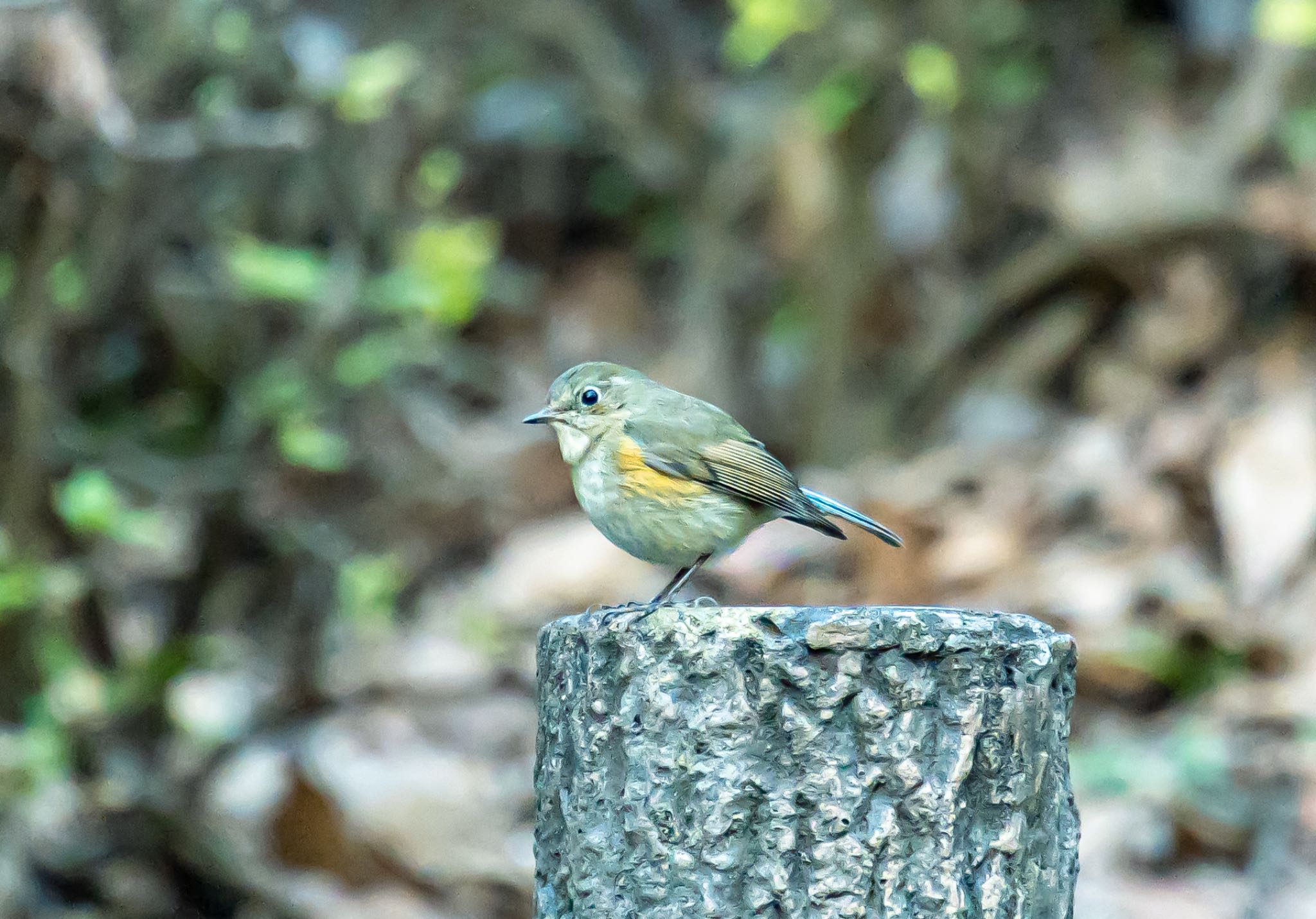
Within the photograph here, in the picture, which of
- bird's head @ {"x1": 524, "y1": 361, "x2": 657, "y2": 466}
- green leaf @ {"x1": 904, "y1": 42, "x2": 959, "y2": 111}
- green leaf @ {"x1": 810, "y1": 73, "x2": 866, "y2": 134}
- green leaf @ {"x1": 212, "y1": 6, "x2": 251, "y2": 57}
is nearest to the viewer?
bird's head @ {"x1": 524, "y1": 361, "x2": 657, "y2": 466}

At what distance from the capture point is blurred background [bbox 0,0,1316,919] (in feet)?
13.8

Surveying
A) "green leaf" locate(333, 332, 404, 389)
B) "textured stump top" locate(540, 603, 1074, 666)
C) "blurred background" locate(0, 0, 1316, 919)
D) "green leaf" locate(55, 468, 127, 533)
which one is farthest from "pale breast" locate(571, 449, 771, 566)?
"green leaf" locate(333, 332, 404, 389)

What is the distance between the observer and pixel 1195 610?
16.0ft

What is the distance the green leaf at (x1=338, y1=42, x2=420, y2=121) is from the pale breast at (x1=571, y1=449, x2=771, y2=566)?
225 cm

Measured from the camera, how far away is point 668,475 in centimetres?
256

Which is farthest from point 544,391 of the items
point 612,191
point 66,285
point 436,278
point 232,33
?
point 66,285

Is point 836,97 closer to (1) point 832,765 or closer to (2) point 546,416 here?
(2) point 546,416

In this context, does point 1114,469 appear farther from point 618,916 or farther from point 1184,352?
point 618,916

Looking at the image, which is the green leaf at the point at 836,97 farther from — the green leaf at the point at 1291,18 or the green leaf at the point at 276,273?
the green leaf at the point at 276,273

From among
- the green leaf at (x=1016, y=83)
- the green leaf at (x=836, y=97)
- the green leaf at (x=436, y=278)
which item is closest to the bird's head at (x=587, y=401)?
the green leaf at (x=436, y=278)

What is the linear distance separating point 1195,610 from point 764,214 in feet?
14.2

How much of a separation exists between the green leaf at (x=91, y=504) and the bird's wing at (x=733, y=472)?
6.58 ft

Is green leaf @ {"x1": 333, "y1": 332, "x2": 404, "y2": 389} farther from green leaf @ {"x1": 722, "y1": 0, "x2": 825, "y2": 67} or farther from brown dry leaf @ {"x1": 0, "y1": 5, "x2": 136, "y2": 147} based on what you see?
green leaf @ {"x1": 722, "y1": 0, "x2": 825, "y2": 67}

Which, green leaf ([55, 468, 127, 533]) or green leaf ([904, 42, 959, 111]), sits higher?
green leaf ([904, 42, 959, 111])
